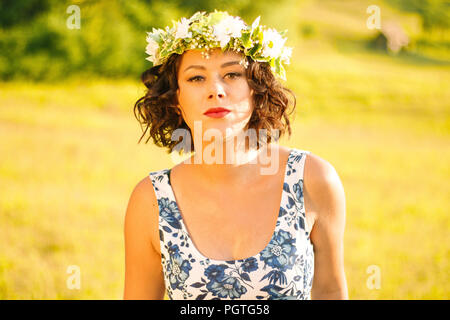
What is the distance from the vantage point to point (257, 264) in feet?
8.93

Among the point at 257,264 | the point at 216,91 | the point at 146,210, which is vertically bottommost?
the point at 257,264

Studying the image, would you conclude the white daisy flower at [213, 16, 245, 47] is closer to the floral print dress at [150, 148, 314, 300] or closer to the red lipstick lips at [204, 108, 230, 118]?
the red lipstick lips at [204, 108, 230, 118]

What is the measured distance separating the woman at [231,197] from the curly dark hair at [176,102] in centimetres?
1

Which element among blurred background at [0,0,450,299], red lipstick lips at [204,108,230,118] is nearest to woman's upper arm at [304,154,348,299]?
red lipstick lips at [204,108,230,118]

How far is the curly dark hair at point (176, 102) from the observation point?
3.10 m

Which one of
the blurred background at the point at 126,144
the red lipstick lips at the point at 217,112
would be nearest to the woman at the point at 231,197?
the red lipstick lips at the point at 217,112

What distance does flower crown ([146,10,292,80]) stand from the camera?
2.94 metres

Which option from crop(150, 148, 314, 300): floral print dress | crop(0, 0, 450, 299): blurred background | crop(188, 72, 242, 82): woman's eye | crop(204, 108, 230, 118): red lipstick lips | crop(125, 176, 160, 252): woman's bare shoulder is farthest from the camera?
crop(0, 0, 450, 299): blurred background

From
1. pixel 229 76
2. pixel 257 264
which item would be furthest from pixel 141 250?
pixel 229 76

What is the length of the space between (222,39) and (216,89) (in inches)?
13.0

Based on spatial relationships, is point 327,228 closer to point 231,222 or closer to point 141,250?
point 231,222

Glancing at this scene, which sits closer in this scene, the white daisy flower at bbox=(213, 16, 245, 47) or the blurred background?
the white daisy flower at bbox=(213, 16, 245, 47)

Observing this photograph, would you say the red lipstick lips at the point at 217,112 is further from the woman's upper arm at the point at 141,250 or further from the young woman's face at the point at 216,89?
the woman's upper arm at the point at 141,250
